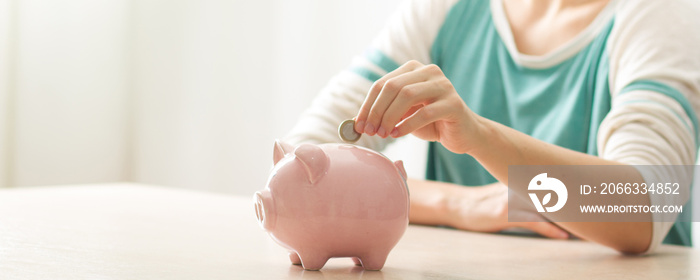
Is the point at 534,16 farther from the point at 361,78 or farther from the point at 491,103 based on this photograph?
the point at 361,78

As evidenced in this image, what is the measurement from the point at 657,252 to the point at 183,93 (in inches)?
103

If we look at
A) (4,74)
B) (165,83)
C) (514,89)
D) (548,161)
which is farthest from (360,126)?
(165,83)

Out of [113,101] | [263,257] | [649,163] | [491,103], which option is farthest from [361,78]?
[113,101]

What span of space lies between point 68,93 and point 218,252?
240 centimetres

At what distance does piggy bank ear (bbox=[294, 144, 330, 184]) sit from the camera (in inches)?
24.7

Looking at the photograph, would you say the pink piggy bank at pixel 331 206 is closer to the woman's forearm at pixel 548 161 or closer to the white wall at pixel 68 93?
the woman's forearm at pixel 548 161

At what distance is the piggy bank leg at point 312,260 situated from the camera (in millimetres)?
640

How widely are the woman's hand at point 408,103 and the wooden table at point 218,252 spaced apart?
0.50ft

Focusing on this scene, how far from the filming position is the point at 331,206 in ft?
2.05

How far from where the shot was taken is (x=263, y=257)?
0.74m

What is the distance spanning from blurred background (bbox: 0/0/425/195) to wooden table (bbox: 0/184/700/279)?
1583 mm

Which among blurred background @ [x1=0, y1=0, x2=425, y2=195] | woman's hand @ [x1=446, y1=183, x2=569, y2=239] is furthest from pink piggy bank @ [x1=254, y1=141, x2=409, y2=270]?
blurred background @ [x1=0, y1=0, x2=425, y2=195]

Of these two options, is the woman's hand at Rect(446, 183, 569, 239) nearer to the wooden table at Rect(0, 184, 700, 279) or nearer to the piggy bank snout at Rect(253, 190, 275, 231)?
the wooden table at Rect(0, 184, 700, 279)

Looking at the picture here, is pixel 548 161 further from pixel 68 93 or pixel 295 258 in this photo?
pixel 68 93
